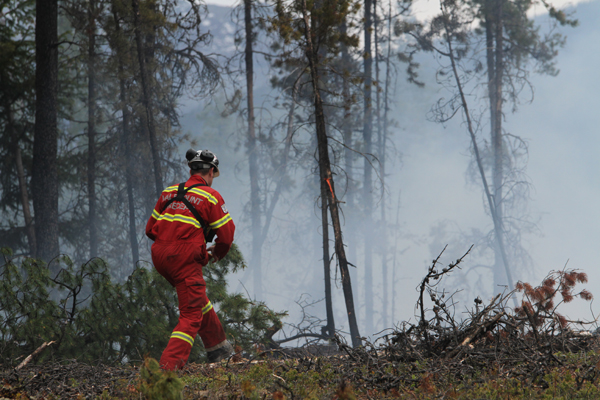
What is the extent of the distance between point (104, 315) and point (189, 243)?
227 centimetres

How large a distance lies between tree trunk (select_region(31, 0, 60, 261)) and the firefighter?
704cm

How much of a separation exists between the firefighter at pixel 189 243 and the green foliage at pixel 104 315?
4.58ft

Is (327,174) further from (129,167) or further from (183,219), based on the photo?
(129,167)

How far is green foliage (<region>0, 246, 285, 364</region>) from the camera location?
17.6ft

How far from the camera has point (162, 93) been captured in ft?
51.2

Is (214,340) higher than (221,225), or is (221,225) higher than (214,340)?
(221,225)

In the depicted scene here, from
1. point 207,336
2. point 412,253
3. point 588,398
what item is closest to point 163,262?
point 207,336

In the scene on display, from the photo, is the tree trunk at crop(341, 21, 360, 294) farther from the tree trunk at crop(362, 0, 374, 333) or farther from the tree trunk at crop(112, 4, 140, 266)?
the tree trunk at crop(112, 4, 140, 266)

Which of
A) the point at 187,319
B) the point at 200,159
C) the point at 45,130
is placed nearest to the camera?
the point at 187,319

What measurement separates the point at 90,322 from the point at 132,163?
11.5 m

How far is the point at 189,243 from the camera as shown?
4.38 meters

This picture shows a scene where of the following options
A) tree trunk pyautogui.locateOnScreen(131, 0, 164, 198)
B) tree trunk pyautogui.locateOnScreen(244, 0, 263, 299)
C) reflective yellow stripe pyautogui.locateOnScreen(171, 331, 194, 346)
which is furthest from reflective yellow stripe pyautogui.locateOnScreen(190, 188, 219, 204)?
tree trunk pyautogui.locateOnScreen(244, 0, 263, 299)

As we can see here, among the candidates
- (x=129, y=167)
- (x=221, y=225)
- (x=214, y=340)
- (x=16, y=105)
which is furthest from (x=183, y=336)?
(x=129, y=167)

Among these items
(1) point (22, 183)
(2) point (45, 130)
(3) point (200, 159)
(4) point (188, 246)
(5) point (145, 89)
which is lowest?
(4) point (188, 246)
